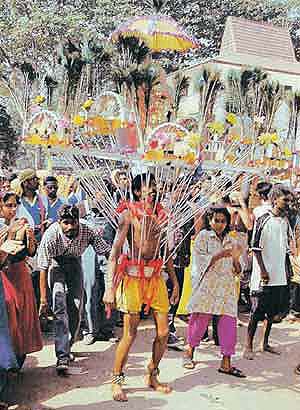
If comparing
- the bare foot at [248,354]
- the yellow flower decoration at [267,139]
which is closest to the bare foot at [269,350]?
the bare foot at [248,354]

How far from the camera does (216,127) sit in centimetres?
409

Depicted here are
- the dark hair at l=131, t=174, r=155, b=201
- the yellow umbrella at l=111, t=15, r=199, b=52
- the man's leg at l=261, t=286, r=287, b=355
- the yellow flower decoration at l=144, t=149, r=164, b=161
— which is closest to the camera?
the yellow flower decoration at l=144, t=149, r=164, b=161

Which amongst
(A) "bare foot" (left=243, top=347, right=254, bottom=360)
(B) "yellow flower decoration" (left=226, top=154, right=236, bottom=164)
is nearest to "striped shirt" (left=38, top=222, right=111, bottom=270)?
(B) "yellow flower decoration" (left=226, top=154, right=236, bottom=164)

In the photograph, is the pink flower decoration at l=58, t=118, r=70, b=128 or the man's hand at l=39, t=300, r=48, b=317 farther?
the man's hand at l=39, t=300, r=48, b=317

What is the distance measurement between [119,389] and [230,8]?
2257cm

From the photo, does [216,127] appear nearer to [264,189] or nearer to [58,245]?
[58,245]

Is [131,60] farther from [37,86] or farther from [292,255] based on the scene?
[292,255]

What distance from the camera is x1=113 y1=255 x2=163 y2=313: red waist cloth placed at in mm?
4008

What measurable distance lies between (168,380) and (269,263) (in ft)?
4.66

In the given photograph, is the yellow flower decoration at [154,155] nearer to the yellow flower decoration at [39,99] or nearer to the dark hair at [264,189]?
the yellow flower decoration at [39,99]

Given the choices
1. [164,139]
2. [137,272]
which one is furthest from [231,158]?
[137,272]

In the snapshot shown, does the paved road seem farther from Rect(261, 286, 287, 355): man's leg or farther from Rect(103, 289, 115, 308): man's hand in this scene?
Rect(103, 289, 115, 308): man's hand

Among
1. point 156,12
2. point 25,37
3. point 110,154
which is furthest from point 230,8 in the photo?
point 110,154

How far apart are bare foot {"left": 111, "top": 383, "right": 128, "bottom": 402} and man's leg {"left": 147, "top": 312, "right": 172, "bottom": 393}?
264 mm
